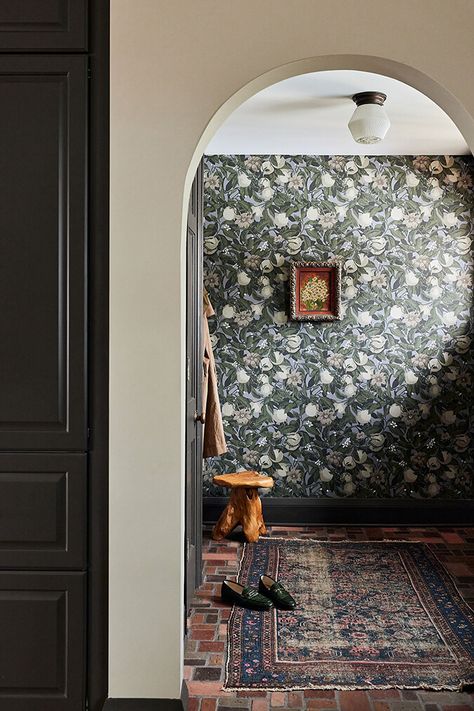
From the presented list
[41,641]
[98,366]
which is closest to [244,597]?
[41,641]

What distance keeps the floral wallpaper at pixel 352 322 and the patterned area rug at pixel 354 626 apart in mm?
812

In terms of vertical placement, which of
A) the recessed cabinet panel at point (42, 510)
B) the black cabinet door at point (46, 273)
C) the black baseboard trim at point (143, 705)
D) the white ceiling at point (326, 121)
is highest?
the white ceiling at point (326, 121)

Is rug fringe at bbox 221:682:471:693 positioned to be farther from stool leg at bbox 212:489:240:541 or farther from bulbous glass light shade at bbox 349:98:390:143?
bulbous glass light shade at bbox 349:98:390:143

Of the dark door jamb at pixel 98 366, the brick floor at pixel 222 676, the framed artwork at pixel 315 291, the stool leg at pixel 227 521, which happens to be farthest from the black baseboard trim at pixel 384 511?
the dark door jamb at pixel 98 366

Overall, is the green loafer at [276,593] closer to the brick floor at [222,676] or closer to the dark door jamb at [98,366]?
the brick floor at [222,676]

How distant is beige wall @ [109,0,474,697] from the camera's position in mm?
2287

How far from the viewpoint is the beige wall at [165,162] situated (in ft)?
7.50

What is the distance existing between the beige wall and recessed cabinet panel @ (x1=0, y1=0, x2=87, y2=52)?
121 mm

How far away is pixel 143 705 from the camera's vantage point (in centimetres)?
233

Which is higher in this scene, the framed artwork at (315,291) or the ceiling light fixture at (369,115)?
the ceiling light fixture at (369,115)

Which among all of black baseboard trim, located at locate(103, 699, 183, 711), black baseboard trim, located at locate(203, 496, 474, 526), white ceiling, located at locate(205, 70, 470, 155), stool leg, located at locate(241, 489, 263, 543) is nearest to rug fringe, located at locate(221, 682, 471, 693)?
black baseboard trim, located at locate(103, 699, 183, 711)

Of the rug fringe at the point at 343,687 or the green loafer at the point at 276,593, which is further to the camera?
the green loafer at the point at 276,593

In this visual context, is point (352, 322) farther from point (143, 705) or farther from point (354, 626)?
point (143, 705)

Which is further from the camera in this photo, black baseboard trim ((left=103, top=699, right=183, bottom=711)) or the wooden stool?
the wooden stool
